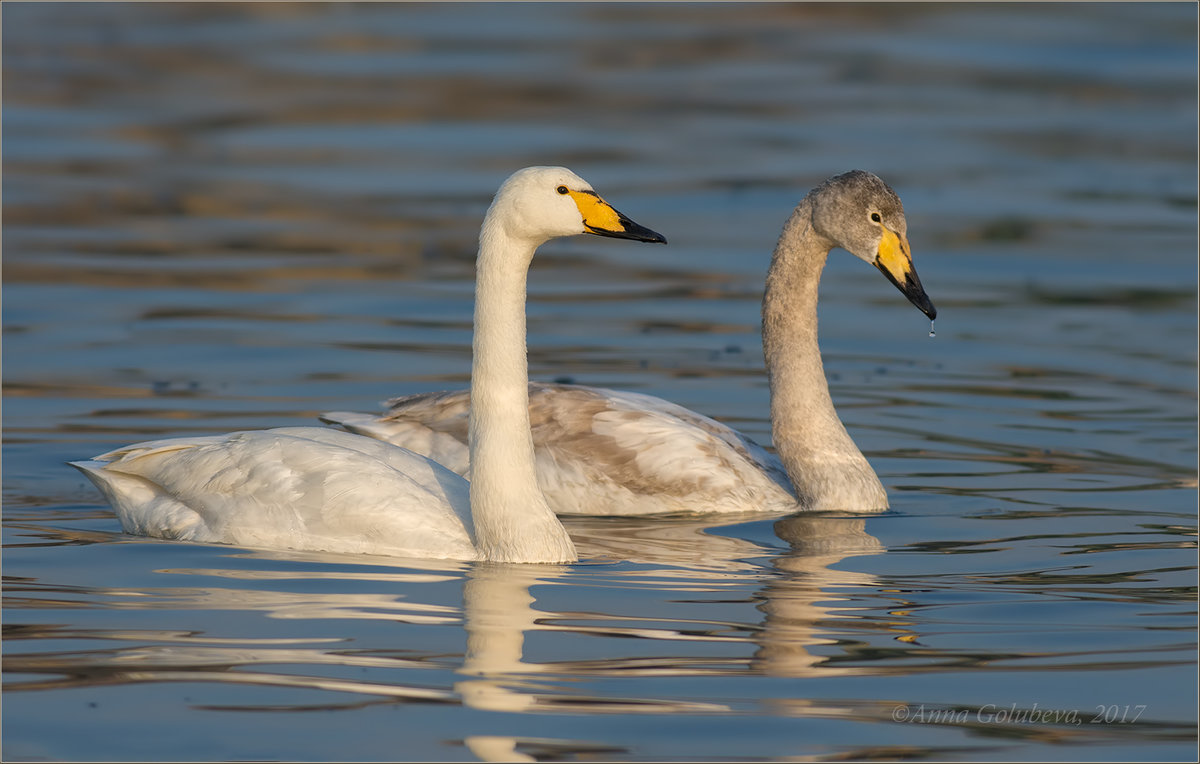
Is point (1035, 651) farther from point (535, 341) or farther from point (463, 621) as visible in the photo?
point (535, 341)

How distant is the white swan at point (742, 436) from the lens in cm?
1015

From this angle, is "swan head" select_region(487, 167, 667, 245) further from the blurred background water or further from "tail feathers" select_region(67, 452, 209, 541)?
"tail feathers" select_region(67, 452, 209, 541)

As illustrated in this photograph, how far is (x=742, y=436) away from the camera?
34.9 ft

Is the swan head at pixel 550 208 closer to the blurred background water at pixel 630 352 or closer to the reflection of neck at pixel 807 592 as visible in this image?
the blurred background water at pixel 630 352

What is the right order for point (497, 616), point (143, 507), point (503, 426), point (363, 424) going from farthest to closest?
point (363, 424) → point (143, 507) → point (503, 426) → point (497, 616)

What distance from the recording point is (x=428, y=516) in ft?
27.7

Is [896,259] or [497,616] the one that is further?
[896,259]

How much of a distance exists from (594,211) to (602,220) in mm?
56

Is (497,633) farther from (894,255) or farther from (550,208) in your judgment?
(894,255)

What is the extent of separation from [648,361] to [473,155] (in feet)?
28.9

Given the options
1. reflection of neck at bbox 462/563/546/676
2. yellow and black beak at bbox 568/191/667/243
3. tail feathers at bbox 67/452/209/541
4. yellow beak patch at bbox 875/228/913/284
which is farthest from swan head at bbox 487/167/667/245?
yellow beak patch at bbox 875/228/913/284

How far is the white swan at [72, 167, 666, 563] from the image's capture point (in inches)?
319

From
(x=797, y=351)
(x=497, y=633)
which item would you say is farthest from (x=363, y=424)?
(x=497, y=633)

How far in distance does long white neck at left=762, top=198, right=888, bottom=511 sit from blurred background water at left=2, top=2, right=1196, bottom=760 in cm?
48
